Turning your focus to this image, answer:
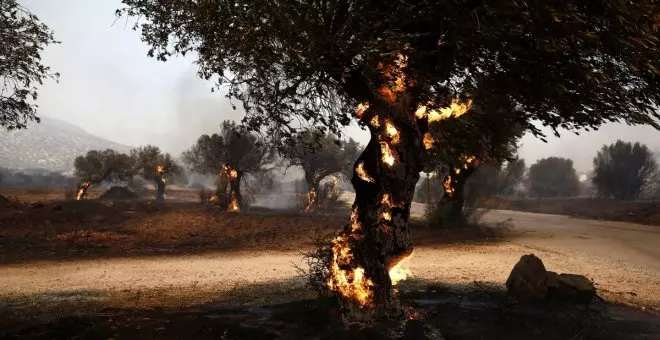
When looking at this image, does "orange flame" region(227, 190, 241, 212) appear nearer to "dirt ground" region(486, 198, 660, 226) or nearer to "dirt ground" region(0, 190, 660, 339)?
"dirt ground" region(0, 190, 660, 339)

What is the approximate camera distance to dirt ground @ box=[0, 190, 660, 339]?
8134mm

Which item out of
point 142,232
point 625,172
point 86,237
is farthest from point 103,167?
A: point 625,172

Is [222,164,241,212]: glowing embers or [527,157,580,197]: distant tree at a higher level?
[527,157,580,197]: distant tree

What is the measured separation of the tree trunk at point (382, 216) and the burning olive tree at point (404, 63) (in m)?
0.02

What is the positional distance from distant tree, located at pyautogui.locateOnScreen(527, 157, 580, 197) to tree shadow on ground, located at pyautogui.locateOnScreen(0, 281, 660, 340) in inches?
4050

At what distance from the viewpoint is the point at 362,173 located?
28.6 feet

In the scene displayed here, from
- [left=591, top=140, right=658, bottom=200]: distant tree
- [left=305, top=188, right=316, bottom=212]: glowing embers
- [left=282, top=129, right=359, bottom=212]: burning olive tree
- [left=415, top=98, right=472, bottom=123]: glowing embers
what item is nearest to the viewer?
[left=415, top=98, right=472, bottom=123]: glowing embers

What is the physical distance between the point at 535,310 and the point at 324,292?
4.41m

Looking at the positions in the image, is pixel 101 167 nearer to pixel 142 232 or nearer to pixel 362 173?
pixel 142 232

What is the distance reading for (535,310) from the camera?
9391 mm

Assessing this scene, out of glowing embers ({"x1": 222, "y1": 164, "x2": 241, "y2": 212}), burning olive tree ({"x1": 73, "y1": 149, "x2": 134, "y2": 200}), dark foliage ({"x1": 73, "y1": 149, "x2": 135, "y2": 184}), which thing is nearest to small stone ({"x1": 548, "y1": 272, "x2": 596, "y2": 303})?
glowing embers ({"x1": 222, "y1": 164, "x2": 241, "y2": 212})

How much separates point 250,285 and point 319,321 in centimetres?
496

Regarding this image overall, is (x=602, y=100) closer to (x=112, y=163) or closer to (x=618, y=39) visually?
(x=618, y=39)

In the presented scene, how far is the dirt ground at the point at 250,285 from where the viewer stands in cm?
813
